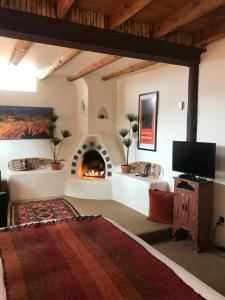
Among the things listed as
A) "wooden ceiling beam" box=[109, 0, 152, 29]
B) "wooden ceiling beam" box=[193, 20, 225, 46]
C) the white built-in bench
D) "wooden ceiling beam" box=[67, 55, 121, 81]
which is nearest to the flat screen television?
"wooden ceiling beam" box=[193, 20, 225, 46]

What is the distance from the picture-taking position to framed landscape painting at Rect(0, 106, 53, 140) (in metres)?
5.53

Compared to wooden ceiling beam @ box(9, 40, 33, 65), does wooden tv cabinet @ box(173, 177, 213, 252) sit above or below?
below

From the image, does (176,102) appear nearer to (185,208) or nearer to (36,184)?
(185,208)

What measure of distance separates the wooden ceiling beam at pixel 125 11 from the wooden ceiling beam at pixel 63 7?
50 cm

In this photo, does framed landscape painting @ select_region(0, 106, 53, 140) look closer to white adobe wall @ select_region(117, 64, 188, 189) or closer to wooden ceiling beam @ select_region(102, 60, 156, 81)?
wooden ceiling beam @ select_region(102, 60, 156, 81)

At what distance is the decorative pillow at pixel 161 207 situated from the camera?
403cm

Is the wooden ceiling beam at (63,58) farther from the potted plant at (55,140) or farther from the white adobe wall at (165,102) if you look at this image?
the white adobe wall at (165,102)

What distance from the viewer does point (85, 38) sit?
9.09ft

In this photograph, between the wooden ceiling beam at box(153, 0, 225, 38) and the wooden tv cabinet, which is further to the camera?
the wooden tv cabinet

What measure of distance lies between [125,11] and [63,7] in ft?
1.90

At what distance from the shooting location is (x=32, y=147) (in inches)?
231

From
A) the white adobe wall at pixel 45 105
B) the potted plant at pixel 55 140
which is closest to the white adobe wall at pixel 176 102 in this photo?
the white adobe wall at pixel 45 105

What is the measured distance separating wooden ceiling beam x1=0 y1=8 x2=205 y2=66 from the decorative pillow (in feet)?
6.22

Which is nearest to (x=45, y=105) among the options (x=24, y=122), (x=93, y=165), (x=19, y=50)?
(x=24, y=122)
